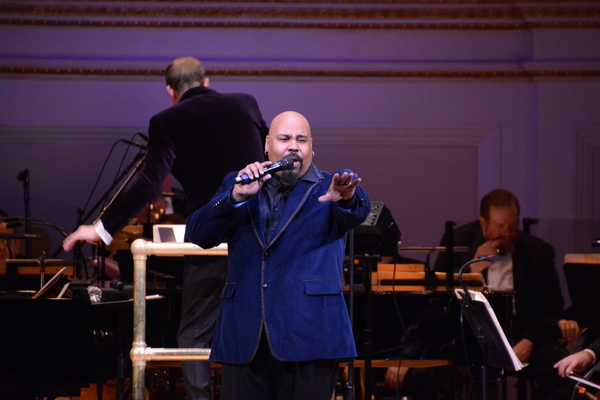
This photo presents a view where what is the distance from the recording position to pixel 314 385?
219 centimetres

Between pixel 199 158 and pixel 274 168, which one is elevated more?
pixel 199 158

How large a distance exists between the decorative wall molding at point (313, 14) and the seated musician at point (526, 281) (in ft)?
5.98

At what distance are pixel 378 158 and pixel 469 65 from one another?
→ 1.10 meters

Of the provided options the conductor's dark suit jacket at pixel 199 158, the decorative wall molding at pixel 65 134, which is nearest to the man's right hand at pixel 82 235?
the conductor's dark suit jacket at pixel 199 158

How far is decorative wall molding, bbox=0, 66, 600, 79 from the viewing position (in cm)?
612

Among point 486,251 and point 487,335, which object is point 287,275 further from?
point 486,251

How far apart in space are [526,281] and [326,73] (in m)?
2.48

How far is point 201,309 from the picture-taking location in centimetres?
287

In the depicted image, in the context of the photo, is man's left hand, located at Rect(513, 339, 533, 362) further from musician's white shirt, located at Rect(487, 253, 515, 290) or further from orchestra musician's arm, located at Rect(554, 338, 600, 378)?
orchestra musician's arm, located at Rect(554, 338, 600, 378)

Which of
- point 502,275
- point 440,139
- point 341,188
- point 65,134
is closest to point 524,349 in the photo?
point 502,275

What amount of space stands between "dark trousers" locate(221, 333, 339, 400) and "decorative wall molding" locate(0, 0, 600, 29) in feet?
14.3

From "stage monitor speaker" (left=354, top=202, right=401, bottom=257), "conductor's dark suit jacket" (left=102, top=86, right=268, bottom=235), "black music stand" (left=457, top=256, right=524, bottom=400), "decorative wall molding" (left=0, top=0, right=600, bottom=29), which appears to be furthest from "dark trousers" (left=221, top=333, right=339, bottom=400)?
"decorative wall molding" (left=0, top=0, right=600, bottom=29)

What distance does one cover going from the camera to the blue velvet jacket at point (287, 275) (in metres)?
2.18

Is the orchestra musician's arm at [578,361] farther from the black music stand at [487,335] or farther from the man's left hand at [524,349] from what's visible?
the man's left hand at [524,349]
